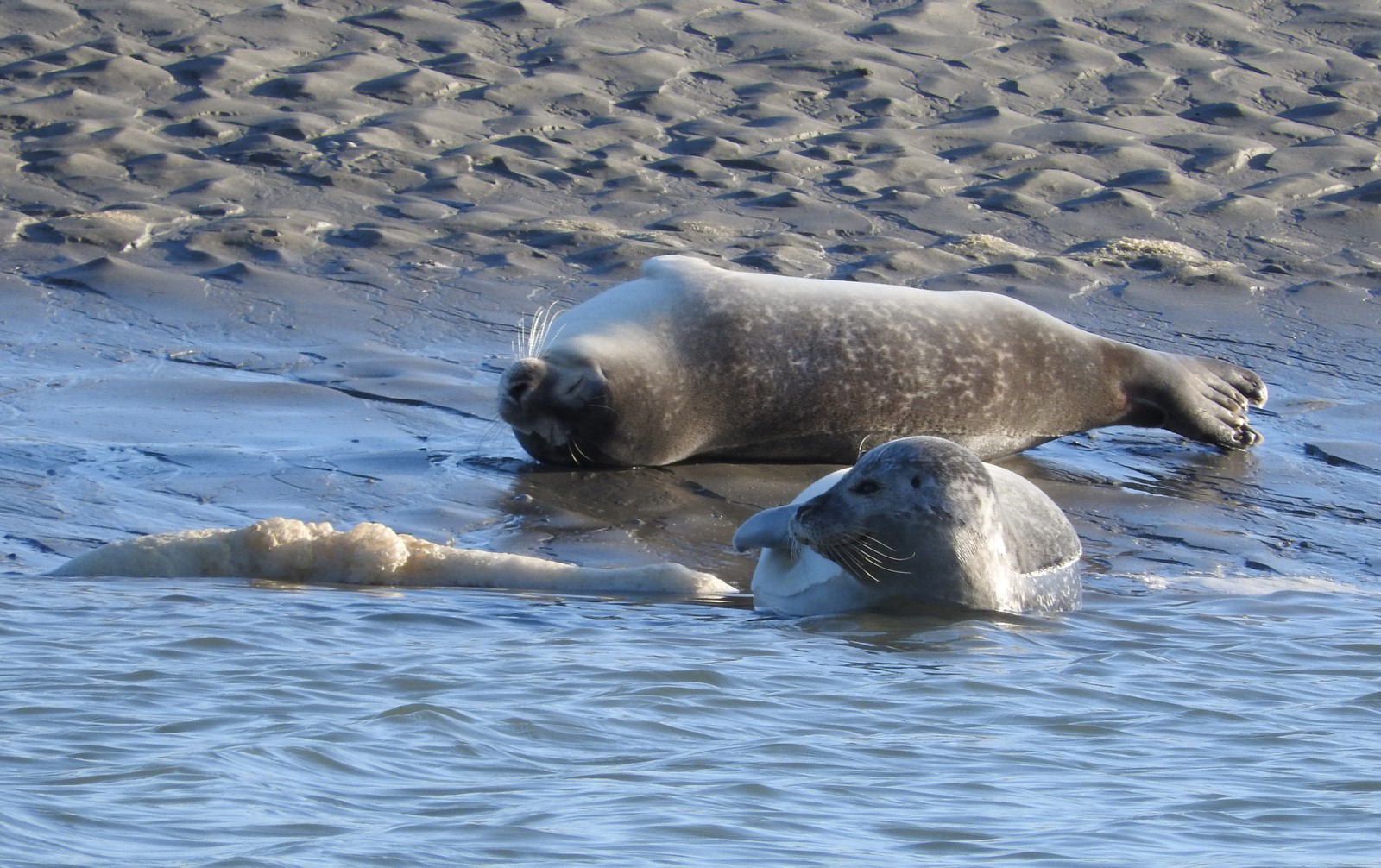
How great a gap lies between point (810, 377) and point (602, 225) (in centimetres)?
364

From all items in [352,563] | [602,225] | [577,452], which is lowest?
[352,563]

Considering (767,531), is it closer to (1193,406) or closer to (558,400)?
(558,400)

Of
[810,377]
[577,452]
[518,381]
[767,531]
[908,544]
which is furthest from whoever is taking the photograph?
[810,377]

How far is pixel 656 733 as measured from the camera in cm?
436

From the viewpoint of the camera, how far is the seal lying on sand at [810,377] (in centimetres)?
713

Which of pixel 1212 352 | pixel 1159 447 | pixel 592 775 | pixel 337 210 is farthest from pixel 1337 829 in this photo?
pixel 337 210

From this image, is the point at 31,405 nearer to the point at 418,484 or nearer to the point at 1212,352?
the point at 418,484

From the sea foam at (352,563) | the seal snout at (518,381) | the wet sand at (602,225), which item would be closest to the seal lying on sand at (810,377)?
the seal snout at (518,381)

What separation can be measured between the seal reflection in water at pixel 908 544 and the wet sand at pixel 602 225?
1.43ft

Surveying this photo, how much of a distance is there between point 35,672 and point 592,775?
1320mm

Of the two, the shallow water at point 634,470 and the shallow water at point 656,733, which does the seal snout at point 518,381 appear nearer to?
the shallow water at point 634,470

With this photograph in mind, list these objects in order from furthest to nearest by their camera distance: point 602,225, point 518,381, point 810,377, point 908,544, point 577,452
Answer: point 602,225
point 810,377
point 577,452
point 518,381
point 908,544

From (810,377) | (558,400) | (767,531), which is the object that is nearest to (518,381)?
(558,400)

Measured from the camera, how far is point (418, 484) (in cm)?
684
